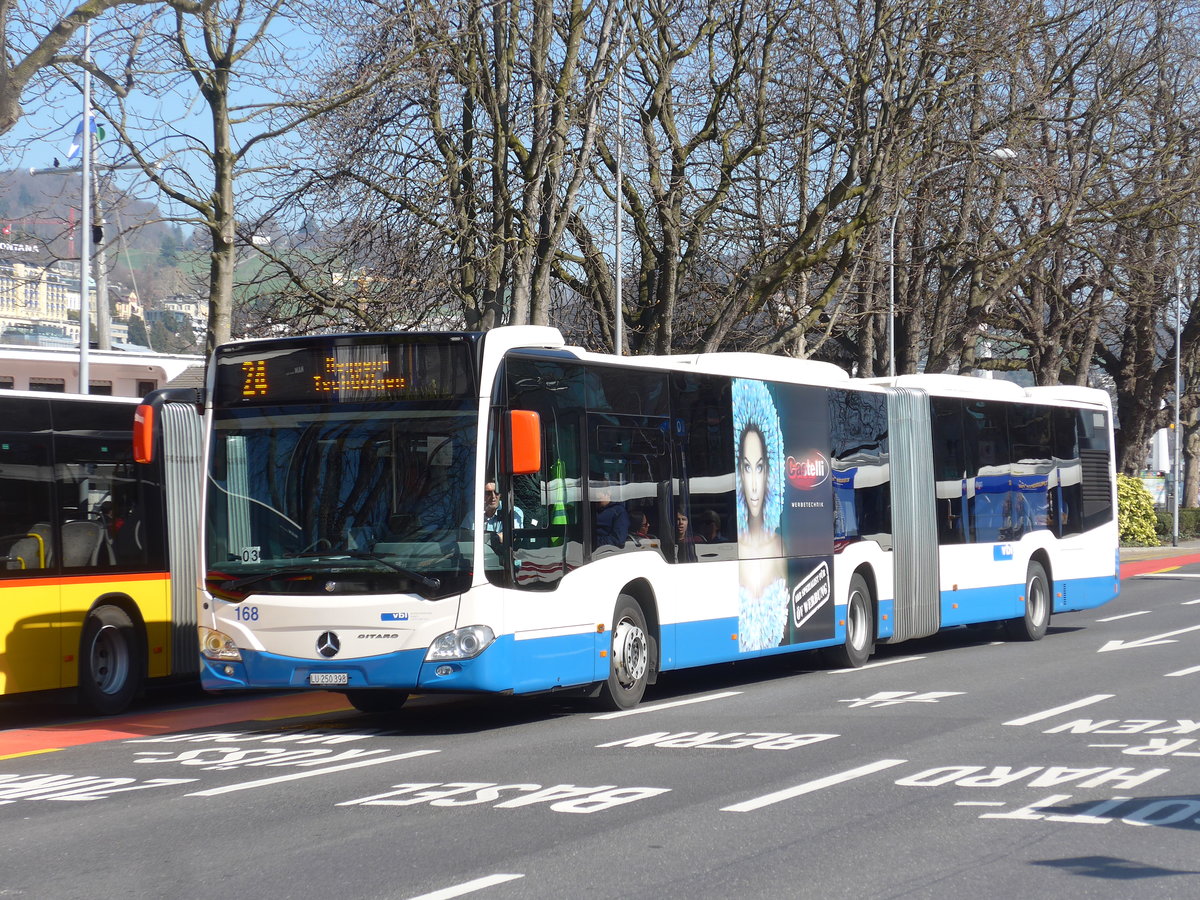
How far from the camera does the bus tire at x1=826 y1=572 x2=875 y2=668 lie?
16.7 metres

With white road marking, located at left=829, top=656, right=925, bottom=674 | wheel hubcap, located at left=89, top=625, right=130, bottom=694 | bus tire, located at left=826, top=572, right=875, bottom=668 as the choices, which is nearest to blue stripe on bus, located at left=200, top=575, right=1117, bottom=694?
wheel hubcap, located at left=89, top=625, right=130, bottom=694

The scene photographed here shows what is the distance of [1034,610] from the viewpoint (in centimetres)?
2041

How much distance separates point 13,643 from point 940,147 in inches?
798

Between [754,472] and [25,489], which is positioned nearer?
[25,489]

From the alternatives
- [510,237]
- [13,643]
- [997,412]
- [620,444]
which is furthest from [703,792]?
[510,237]

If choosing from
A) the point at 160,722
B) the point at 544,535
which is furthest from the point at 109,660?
the point at 544,535

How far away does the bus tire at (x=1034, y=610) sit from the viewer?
66.1ft

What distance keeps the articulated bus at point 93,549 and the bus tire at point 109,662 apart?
0.04ft

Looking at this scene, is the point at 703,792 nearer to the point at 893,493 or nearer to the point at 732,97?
the point at 893,493

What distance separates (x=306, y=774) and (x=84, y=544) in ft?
15.6

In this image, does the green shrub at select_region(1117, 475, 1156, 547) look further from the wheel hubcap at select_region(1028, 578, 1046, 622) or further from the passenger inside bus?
the passenger inside bus

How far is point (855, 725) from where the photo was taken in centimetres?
1159

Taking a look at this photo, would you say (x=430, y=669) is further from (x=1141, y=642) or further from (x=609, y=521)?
(x=1141, y=642)

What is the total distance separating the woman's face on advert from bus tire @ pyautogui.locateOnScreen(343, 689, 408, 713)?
374cm
